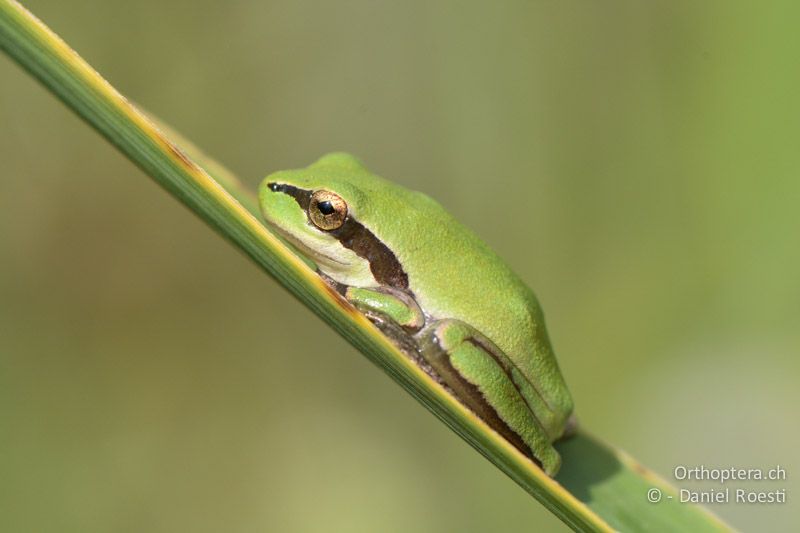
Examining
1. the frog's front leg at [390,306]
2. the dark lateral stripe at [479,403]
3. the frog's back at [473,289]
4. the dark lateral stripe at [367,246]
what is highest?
the frog's back at [473,289]

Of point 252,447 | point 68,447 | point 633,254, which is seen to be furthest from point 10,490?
point 633,254

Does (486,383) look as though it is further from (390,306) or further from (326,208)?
(326,208)

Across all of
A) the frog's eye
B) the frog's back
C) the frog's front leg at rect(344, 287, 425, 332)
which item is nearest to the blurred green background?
the frog's back

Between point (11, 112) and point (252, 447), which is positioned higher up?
point (11, 112)

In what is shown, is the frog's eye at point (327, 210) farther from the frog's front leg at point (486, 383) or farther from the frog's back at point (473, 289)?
the frog's front leg at point (486, 383)

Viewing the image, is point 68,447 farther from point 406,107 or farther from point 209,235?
point 406,107

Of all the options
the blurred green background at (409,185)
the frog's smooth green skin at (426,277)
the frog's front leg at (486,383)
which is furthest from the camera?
the blurred green background at (409,185)

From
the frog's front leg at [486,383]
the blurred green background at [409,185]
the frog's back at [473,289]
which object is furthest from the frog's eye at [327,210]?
the blurred green background at [409,185]

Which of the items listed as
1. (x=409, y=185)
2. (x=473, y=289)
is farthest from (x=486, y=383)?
(x=409, y=185)
